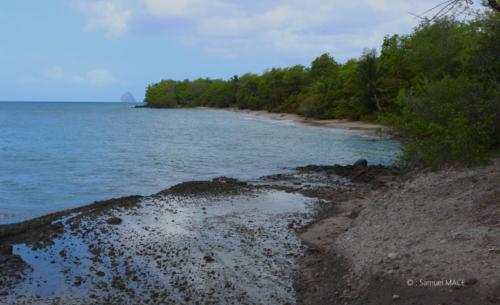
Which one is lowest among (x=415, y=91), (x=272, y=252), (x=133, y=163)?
(x=272, y=252)

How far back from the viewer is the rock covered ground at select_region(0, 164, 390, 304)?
8.85 meters

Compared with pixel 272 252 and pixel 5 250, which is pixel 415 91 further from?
pixel 5 250

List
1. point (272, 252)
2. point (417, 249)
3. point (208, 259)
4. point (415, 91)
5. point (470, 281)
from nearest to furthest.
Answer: point (470, 281) → point (417, 249) → point (208, 259) → point (272, 252) → point (415, 91)

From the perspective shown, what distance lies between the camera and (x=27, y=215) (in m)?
16.0

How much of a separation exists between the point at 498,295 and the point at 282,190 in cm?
1349

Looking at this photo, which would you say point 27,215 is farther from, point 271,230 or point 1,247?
point 271,230

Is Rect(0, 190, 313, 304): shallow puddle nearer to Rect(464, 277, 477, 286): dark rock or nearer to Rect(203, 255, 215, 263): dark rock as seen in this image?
Rect(203, 255, 215, 263): dark rock

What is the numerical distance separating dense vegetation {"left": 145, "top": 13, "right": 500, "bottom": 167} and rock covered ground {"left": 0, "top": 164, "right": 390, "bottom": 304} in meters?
4.37

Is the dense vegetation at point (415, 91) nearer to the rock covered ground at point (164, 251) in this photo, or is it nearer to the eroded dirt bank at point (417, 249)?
the eroded dirt bank at point (417, 249)

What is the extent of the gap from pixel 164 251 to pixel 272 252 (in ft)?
8.49

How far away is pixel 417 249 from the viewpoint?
27.2ft

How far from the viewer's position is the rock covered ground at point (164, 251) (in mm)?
8852

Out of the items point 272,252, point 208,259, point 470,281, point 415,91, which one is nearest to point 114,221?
point 208,259

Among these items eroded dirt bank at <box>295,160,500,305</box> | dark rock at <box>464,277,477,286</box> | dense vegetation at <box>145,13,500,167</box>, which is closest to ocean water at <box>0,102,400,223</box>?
dense vegetation at <box>145,13,500,167</box>
